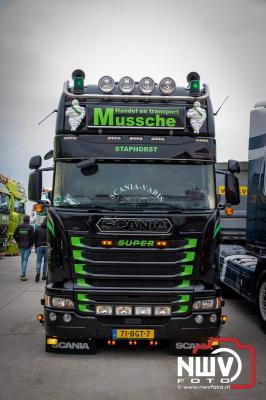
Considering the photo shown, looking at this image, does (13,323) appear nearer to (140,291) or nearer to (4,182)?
(140,291)

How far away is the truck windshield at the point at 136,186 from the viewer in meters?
6.33

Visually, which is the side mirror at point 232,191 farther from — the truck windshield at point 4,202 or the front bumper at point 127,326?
the truck windshield at point 4,202

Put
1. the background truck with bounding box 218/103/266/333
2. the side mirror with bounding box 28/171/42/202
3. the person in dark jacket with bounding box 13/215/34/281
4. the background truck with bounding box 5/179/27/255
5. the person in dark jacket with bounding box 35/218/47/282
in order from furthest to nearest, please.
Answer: the background truck with bounding box 5/179/27/255, the person in dark jacket with bounding box 13/215/34/281, the person in dark jacket with bounding box 35/218/47/282, the background truck with bounding box 218/103/266/333, the side mirror with bounding box 28/171/42/202

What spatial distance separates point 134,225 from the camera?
239 inches

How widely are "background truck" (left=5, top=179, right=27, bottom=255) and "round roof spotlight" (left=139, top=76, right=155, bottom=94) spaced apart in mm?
17522

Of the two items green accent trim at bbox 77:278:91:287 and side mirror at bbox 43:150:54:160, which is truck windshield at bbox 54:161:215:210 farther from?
green accent trim at bbox 77:278:91:287

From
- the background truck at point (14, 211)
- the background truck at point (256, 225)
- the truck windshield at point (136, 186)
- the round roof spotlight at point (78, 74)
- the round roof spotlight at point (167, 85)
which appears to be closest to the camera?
the truck windshield at point (136, 186)

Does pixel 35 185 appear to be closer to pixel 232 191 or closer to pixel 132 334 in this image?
pixel 132 334

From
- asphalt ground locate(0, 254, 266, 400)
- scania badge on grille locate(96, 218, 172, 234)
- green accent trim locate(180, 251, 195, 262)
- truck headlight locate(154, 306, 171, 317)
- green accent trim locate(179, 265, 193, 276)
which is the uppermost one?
scania badge on grille locate(96, 218, 172, 234)

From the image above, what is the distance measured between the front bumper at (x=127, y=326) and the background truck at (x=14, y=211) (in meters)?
17.7

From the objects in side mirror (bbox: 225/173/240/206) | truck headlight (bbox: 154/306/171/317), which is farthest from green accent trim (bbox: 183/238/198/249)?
side mirror (bbox: 225/173/240/206)

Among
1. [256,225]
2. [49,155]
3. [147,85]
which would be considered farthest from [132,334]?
[256,225]

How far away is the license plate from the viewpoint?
20.1ft

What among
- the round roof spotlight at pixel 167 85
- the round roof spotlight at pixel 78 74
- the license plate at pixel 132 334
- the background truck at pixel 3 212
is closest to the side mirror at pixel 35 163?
the round roof spotlight at pixel 78 74
